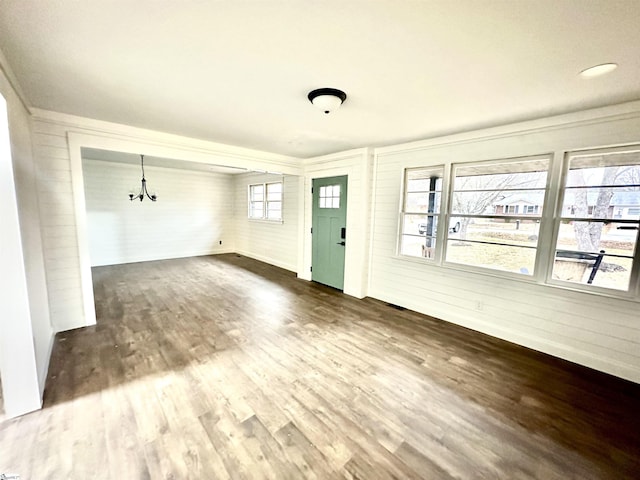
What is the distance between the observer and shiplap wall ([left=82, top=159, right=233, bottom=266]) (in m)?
6.11

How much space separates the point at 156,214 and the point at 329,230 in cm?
487

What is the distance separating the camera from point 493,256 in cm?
326

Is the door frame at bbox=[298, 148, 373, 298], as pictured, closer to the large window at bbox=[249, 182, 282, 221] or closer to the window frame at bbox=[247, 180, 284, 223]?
the window frame at bbox=[247, 180, 284, 223]

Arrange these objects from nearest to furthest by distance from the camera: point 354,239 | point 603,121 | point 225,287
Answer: point 603,121 → point 354,239 → point 225,287

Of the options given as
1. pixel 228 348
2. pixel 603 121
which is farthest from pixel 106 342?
pixel 603 121

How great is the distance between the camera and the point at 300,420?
1.88m

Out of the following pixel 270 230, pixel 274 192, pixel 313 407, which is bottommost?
pixel 313 407

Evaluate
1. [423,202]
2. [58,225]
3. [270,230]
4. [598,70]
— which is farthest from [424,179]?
[58,225]

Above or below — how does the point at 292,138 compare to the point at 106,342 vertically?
above

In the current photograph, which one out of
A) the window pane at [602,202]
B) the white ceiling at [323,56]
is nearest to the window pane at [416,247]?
the window pane at [602,202]

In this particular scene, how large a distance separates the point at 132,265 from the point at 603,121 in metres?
8.30

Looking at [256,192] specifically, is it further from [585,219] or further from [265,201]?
[585,219]

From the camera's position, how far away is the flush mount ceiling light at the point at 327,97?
216 cm

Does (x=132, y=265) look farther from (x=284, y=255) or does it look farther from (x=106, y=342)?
(x=106, y=342)
